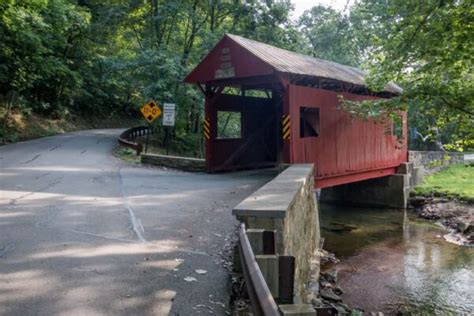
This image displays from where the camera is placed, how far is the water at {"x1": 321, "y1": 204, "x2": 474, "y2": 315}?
7859mm

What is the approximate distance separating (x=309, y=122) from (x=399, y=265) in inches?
211

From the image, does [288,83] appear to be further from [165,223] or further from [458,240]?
[458,240]

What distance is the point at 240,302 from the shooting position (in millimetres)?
3805

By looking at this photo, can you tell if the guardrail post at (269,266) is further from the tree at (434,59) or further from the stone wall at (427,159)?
the stone wall at (427,159)

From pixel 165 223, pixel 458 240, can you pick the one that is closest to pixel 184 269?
pixel 165 223

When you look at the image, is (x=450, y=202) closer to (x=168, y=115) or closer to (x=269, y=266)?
(x=168, y=115)

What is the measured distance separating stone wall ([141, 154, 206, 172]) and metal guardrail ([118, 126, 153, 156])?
2104 millimetres

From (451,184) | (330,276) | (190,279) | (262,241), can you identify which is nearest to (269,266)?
(262,241)

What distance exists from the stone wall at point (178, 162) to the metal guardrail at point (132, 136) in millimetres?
2104

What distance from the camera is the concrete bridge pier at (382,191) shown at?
17.7 m

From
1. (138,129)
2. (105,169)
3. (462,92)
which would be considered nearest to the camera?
(462,92)

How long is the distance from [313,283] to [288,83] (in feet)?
18.0

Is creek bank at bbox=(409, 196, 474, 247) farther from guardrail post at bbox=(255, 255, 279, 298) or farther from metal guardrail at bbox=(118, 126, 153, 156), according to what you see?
guardrail post at bbox=(255, 255, 279, 298)

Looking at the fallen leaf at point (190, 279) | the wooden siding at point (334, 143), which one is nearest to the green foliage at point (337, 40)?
the wooden siding at point (334, 143)
